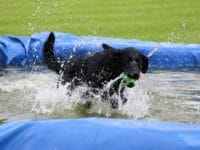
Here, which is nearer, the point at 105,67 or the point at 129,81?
the point at 129,81

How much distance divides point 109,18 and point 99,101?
12685 mm

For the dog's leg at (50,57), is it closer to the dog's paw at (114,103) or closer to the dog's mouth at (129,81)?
the dog's paw at (114,103)

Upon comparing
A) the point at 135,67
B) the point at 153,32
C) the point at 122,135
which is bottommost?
the point at 122,135

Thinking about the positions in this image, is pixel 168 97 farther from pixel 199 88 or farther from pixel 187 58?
pixel 187 58

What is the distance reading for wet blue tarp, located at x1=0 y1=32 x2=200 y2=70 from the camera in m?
12.2

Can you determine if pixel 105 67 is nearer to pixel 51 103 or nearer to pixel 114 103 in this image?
pixel 114 103

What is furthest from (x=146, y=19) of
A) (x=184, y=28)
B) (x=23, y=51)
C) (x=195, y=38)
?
(x=23, y=51)

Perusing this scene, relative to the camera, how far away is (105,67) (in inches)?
308

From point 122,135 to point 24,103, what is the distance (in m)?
4.03

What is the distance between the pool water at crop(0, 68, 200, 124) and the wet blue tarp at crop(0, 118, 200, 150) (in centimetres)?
254

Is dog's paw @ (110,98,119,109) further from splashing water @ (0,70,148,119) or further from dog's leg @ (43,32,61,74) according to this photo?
dog's leg @ (43,32,61,74)

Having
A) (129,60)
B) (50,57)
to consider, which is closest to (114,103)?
(129,60)

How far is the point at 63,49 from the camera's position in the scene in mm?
12570

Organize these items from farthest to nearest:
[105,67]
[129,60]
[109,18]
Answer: [109,18] < [105,67] < [129,60]
